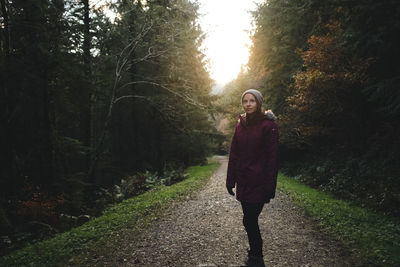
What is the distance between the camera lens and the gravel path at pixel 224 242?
11.7ft

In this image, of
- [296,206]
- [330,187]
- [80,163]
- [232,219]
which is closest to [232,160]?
[232,219]

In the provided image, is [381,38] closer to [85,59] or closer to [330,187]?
[330,187]

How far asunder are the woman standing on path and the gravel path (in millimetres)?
694

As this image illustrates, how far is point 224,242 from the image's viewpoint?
421 cm

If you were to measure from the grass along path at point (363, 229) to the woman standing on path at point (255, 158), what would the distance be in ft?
6.16

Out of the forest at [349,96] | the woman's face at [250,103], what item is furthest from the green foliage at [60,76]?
the woman's face at [250,103]

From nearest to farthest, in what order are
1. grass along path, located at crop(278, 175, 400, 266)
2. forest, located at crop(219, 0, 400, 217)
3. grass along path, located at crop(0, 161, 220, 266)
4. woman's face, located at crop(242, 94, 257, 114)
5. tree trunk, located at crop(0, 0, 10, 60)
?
woman's face, located at crop(242, 94, 257, 114)
grass along path, located at crop(278, 175, 400, 266)
grass along path, located at crop(0, 161, 220, 266)
tree trunk, located at crop(0, 0, 10, 60)
forest, located at crop(219, 0, 400, 217)

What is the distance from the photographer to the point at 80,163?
18516 mm

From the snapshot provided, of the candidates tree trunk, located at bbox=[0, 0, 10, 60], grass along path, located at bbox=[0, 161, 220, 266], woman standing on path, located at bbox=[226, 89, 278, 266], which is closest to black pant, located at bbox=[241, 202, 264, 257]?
woman standing on path, located at bbox=[226, 89, 278, 266]

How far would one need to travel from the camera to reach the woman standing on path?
298 cm

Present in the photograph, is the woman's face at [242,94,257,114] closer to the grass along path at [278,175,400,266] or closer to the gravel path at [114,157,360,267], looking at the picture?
the gravel path at [114,157,360,267]

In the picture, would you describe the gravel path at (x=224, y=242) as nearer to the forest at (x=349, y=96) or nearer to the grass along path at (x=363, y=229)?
the grass along path at (x=363, y=229)

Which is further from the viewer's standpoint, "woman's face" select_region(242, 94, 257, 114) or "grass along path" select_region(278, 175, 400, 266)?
"grass along path" select_region(278, 175, 400, 266)

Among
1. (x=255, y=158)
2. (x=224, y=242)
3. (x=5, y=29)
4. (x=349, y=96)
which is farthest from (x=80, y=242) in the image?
(x=349, y=96)
